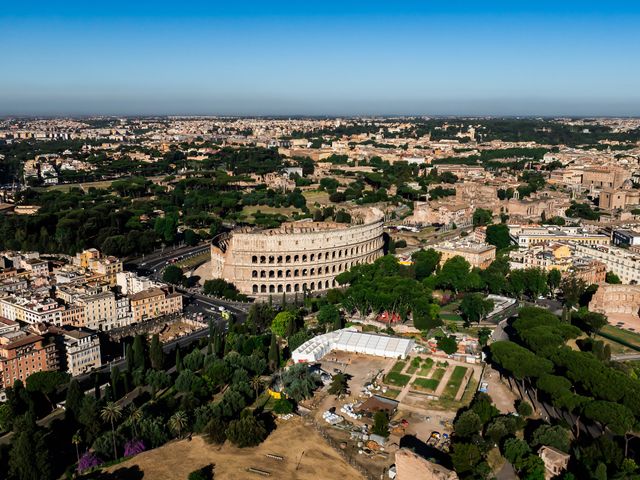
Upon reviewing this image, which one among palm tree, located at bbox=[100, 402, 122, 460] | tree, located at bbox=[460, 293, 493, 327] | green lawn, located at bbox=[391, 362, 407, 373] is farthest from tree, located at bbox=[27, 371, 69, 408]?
tree, located at bbox=[460, 293, 493, 327]

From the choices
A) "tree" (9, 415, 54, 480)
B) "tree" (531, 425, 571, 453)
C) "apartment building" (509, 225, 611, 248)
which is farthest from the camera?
"apartment building" (509, 225, 611, 248)

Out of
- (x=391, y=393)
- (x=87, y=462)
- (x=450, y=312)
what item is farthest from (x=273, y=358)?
(x=450, y=312)

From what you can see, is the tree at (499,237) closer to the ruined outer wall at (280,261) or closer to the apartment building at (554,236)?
the apartment building at (554,236)

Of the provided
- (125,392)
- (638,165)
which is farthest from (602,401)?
(638,165)

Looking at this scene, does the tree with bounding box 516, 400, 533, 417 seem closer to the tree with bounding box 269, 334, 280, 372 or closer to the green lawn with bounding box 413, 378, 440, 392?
the green lawn with bounding box 413, 378, 440, 392

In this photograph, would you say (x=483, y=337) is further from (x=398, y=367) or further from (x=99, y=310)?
(x=99, y=310)

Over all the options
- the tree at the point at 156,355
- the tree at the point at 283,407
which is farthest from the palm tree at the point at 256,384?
the tree at the point at 156,355
